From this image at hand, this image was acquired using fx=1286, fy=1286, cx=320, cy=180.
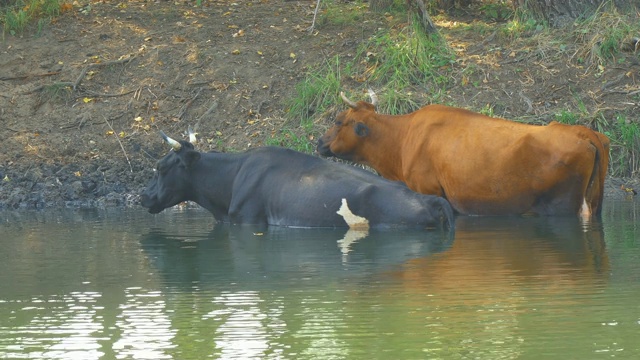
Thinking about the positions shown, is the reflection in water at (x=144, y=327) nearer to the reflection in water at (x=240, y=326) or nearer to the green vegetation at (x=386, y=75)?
the reflection in water at (x=240, y=326)

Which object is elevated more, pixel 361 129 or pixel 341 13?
pixel 341 13

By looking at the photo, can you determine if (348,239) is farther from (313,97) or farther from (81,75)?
(81,75)

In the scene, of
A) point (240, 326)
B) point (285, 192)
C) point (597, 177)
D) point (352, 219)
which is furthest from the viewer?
point (285, 192)

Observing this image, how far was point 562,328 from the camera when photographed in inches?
279

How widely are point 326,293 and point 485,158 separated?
214 inches

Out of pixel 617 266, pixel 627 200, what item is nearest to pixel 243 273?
pixel 617 266

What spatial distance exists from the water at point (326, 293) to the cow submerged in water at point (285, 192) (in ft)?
0.96

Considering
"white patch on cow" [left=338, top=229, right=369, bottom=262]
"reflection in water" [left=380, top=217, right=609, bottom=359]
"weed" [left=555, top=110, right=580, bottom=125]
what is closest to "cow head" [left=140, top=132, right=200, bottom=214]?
"white patch on cow" [left=338, top=229, right=369, bottom=262]

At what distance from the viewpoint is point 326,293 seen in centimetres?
854

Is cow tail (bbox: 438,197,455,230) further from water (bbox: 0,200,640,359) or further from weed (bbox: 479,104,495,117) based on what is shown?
weed (bbox: 479,104,495,117)

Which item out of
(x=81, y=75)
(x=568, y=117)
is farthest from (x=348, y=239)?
(x=81, y=75)

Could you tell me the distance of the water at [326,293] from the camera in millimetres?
6844

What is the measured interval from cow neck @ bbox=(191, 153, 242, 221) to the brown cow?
1.48 metres

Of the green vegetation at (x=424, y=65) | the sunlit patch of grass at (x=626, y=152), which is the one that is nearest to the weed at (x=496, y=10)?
the green vegetation at (x=424, y=65)
